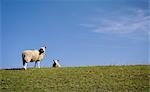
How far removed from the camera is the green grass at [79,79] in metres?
20.2

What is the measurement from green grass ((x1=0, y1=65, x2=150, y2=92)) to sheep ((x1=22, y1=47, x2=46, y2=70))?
2.59 meters

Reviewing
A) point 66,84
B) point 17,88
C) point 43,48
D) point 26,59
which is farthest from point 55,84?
point 43,48

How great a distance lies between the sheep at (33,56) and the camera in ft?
90.4

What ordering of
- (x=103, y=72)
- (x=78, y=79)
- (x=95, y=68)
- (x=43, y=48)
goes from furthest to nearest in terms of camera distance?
(x=43, y=48) → (x=95, y=68) → (x=103, y=72) → (x=78, y=79)

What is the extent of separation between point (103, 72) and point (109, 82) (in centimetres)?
254

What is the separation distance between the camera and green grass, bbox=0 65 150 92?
2017cm

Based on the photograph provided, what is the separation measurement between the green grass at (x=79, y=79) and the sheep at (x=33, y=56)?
102 inches

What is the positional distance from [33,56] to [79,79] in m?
7.41

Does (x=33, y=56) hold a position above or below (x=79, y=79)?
above

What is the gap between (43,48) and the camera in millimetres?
29703

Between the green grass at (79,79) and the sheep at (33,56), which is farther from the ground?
the sheep at (33,56)

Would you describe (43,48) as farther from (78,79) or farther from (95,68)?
(78,79)

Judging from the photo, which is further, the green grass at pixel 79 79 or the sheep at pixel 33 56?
the sheep at pixel 33 56

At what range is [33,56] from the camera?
28.4 meters
